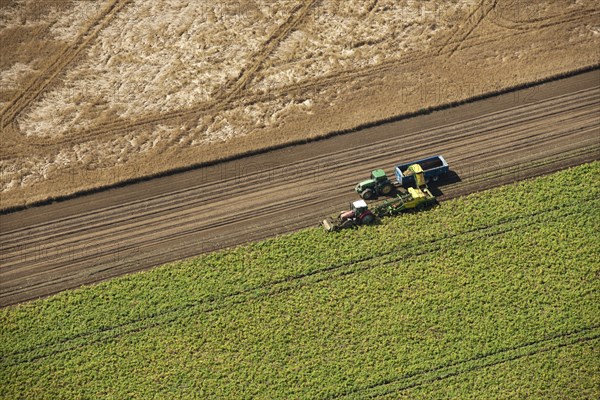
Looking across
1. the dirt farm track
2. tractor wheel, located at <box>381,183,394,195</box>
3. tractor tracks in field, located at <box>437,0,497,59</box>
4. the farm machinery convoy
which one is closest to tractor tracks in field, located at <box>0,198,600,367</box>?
the farm machinery convoy

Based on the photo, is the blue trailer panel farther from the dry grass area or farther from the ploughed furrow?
the dry grass area

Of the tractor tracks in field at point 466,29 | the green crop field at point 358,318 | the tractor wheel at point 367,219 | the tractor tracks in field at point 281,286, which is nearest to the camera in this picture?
the green crop field at point 358,318

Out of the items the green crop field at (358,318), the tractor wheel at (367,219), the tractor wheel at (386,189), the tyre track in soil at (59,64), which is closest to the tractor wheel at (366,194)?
the tractor wheel at (386,189)

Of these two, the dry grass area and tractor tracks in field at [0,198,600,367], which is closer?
tractor tracks in field at [0,198,600,367]

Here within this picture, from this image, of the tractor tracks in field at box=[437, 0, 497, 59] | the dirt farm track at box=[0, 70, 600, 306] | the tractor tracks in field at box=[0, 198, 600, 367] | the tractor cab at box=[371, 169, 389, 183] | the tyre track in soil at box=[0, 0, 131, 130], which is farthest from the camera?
the tractor tracks in field at box=[437, 0, 497, 59]

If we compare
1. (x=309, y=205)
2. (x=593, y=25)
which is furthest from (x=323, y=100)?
(x=593, y=25)

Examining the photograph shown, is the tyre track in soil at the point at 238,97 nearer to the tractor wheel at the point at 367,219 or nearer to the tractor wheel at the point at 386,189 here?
the tractor wheel at the point at 386,189

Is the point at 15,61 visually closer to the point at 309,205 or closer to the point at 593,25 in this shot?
the point at 309,205
